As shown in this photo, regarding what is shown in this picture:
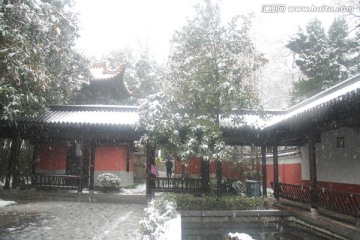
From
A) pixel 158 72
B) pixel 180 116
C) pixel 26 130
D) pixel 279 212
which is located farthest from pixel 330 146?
pixel 158 72

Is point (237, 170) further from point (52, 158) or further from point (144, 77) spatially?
point (144, 77)

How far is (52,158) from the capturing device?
20359 millimetres

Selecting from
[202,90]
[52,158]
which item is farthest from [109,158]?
[202,90]

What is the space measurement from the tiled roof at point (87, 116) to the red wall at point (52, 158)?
3.63 metres

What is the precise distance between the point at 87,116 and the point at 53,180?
375 centimetres

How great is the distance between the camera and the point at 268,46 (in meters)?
44.2

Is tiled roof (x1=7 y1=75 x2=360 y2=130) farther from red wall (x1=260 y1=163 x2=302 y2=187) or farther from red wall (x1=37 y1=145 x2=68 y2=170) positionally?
red wall (x1=37 y1=145 x2=68 y2=170)

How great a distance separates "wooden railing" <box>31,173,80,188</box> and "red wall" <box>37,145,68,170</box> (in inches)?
135

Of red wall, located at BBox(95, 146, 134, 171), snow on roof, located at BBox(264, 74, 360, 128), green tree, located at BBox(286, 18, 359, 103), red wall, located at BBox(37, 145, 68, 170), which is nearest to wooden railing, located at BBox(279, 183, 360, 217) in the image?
snow on roof, located at BBox(264, 74, 360, 128)

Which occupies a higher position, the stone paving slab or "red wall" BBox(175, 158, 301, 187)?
"red wall" BBox(175, 158, 301, 187)

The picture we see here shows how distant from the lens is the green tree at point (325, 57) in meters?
20.3

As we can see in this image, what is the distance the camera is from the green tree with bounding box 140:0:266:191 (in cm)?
1200

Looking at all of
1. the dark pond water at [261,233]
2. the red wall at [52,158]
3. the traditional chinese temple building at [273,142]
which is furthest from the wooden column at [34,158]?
the dark pond water at [261,233]

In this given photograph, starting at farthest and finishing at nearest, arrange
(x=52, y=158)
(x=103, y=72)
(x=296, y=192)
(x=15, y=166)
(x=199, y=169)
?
(x=199, y=169) < (x=103, y=72) < (x=52, y=158) < (x=15, y=166) < (x=296, y=192)
